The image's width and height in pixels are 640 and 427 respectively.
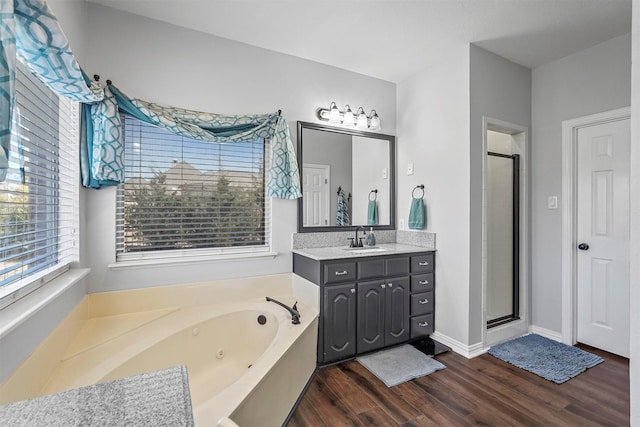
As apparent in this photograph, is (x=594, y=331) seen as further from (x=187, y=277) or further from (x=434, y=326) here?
(x=187, y=277)

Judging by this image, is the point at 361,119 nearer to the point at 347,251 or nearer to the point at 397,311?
the point at 347,251

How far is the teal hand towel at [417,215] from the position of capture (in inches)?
119

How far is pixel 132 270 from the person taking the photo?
7.49ft

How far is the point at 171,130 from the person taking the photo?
2.31m

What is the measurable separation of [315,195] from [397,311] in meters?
1.30

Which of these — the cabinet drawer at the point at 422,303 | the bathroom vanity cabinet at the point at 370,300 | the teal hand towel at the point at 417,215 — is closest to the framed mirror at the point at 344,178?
the teal hand towel at the point at 417,215

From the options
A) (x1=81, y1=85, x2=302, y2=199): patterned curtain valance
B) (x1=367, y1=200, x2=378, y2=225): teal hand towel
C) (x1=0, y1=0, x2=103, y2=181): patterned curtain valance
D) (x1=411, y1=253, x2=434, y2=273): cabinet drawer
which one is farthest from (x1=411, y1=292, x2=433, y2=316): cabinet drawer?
(x1=0, y1=0, x2=103, y2=181): patterned curtain valance

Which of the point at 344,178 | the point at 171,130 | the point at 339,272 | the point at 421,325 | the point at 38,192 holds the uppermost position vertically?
the point at 171,130

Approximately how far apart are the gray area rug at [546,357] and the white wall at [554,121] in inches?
10.5

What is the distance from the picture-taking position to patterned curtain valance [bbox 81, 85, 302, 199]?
2033mm

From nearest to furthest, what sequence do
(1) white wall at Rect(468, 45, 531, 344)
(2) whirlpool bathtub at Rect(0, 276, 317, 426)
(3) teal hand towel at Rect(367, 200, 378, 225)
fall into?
(2) whirlpool bathtub at Rect(0, 276, 317, 426), (1) white wall at Rect(468, 45, 531, 344), (3) teal hand towel at Rect(367, 200, 378, 225)

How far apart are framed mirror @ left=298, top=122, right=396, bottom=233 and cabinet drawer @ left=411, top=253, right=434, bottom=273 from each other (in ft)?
1.87

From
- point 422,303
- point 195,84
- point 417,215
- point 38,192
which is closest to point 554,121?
point 417,215

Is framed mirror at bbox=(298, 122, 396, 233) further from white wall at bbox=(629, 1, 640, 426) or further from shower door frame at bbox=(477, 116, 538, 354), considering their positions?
white wall at bbox=(629, 1, 640, 426)
